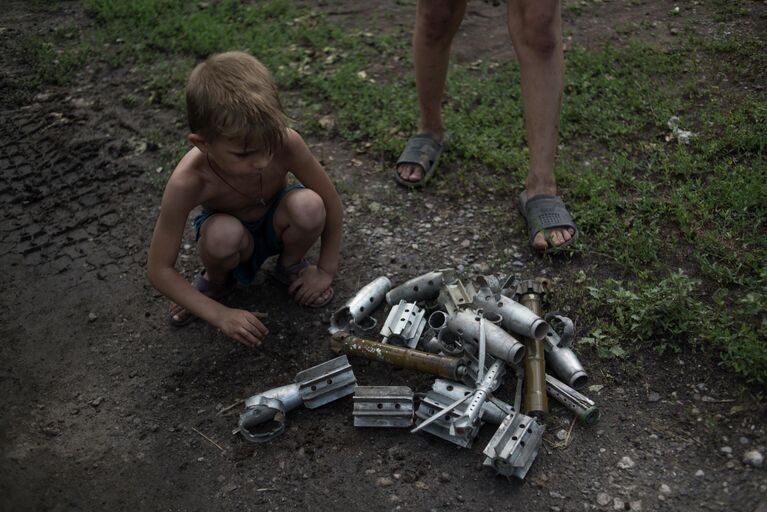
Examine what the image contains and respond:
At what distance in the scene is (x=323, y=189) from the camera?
145 inches

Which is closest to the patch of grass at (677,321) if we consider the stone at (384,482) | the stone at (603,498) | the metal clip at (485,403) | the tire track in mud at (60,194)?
the metal clip at (485,403)

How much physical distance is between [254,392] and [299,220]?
853 mm

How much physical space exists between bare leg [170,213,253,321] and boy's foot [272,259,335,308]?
11.7 inches

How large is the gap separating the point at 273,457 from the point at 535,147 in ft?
7.16

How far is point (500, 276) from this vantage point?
377cm

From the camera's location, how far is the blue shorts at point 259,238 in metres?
3.70

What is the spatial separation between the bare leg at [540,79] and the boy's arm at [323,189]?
3.55ft

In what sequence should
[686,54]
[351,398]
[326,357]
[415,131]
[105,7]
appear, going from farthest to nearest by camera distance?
[105,7], [686,54], [415,131], [326,357], [351,398]

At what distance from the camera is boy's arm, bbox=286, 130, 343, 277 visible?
11.7ft

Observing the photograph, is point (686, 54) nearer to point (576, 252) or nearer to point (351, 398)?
point (576, 252)

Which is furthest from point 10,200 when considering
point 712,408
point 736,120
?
point 736,120

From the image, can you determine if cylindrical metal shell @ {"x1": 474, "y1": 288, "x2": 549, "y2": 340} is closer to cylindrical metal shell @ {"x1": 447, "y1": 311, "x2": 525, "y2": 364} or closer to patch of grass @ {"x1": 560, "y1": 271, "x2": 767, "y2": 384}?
cylindrical metal shell @ {"x1": 447, "y1": 311, "x2": 525, "y2": 364}

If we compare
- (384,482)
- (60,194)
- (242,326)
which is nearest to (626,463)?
(384,482)

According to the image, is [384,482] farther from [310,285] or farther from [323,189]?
[323,189]
